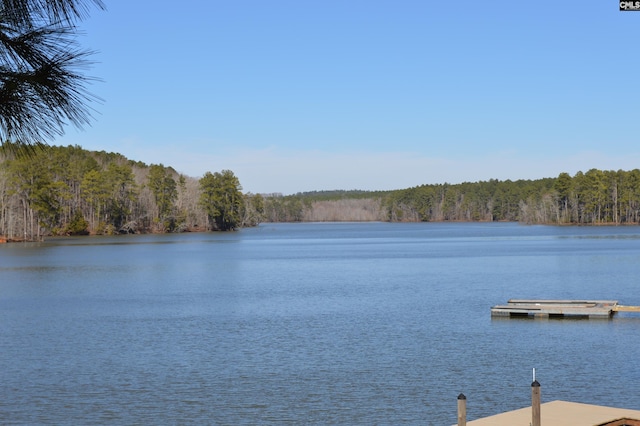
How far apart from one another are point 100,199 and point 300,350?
108288 millimetres

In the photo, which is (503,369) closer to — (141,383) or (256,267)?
(141,383)

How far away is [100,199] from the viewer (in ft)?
412

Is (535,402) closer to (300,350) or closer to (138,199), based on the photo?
(300,350)

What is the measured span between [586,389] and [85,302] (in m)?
25.7

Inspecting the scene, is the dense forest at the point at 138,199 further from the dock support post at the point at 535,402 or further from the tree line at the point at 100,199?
the dock support post at the point at 535,402

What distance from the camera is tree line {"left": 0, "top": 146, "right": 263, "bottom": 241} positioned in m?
105

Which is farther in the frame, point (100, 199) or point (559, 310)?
point (100, 199)

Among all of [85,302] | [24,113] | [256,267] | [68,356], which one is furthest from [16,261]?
[24,113]

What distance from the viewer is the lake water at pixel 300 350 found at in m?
17.2

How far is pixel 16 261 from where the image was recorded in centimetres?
6538

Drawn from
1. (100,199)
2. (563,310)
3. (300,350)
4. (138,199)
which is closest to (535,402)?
(300,350)

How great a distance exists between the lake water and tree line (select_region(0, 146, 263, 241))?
173ft

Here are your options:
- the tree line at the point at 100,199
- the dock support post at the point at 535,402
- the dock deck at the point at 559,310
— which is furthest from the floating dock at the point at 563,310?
the tree line at the point at 100,199

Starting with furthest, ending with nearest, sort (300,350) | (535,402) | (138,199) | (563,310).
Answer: (138,199), (563,310), (300,350), (535,402)
